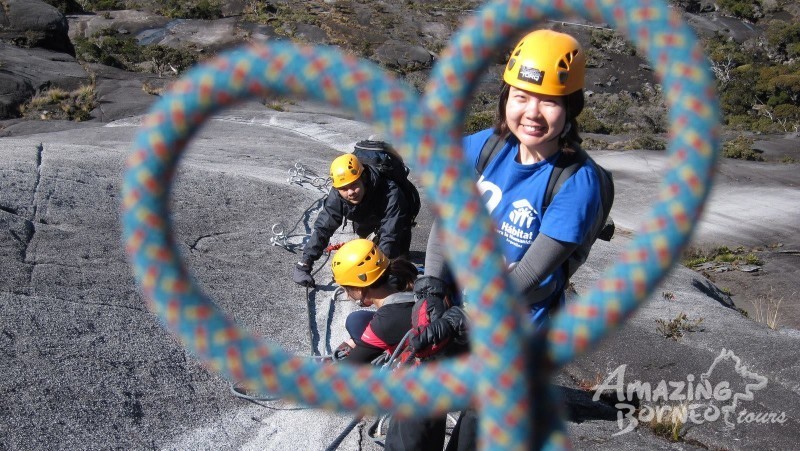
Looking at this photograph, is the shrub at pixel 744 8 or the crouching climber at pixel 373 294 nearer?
the crouching climber at pixel 373 294

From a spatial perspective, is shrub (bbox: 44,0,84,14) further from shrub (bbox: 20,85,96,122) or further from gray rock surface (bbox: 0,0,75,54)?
shrub (bbox: 20,85,96,122)

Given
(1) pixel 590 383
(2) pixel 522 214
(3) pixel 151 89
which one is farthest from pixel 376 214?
(3) pixel 151 89

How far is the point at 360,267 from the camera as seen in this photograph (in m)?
3.83

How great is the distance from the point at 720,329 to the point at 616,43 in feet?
134

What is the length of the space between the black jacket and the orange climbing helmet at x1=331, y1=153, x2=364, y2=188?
157 mm

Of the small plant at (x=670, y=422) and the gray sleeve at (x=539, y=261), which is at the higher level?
the gray sleeve at (x=539, y=261)

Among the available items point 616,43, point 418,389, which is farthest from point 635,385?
point 616,43

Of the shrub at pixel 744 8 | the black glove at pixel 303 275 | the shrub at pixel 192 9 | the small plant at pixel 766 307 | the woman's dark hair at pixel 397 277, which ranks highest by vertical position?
the woman's dark hair at pixel 397 277

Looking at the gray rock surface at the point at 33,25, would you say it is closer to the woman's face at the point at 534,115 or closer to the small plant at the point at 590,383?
the small plant at the point at 590,383

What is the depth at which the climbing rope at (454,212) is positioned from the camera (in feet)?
2.28

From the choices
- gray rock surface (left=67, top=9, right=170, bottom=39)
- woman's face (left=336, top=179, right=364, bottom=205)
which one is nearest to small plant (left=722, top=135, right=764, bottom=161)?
woman's face (left=336, top=179, right=364, bottom=205)

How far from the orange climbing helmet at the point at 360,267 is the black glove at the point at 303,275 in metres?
1.84

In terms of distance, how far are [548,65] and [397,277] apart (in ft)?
7.30

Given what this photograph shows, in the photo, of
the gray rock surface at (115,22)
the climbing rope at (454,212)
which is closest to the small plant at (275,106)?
the climbing rope at (454,212)
